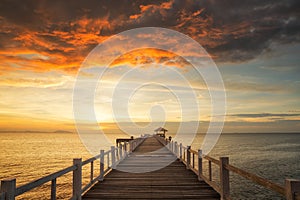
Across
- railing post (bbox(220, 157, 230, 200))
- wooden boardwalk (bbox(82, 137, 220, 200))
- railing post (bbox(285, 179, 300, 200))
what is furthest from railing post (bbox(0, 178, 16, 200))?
railing post (bbox(220, 157, 230, 200))

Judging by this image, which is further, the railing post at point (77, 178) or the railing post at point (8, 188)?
the railing post at point (77, 178)

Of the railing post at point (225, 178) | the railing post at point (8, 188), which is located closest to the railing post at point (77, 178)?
the railing post at point (8, 188)

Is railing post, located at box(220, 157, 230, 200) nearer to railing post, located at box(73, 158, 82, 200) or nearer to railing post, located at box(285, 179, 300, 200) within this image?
railing post, located at box(285, 179, 300, 200)

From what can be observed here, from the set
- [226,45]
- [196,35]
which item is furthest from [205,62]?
[196,35]

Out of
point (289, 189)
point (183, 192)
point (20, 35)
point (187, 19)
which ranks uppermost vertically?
point (187, 19)

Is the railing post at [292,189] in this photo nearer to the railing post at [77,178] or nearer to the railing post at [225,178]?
the railing post at [225,178]

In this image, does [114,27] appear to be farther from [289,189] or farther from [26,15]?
[289,189]

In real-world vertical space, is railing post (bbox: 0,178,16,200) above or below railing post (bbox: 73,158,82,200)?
above

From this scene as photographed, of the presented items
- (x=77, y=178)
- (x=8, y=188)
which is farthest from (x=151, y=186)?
(x=8, y=188)

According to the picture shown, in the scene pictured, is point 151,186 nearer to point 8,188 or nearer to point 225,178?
point 225,178

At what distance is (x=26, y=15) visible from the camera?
1705 cm

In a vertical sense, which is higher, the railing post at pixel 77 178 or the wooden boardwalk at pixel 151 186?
the railing post at pixel 77 178

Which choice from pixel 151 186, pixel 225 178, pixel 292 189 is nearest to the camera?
pixel 292 189

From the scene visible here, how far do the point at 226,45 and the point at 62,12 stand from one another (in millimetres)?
15009
